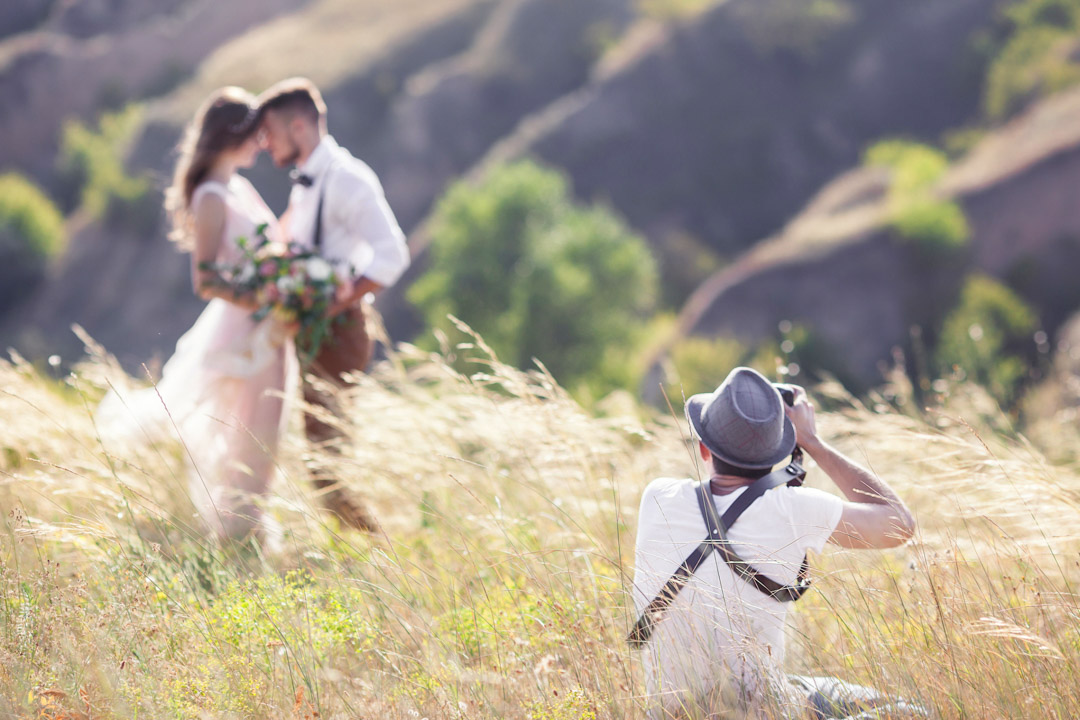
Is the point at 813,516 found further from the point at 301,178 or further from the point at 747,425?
the point at 301,178

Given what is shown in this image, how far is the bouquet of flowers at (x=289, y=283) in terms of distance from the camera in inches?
160

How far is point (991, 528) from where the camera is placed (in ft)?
9.20

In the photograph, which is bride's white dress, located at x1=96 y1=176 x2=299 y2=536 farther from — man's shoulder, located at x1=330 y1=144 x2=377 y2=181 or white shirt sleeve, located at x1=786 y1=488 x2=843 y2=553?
white shirt sleeve, located at x1=786 y1=488 x2=843 y2=553

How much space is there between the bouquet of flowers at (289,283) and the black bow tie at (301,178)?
316 mm

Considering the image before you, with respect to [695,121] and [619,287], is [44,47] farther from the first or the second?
[619,287]

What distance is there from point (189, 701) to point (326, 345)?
2.40 meters

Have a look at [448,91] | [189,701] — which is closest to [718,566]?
[189,701]

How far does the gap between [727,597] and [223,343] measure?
124 inches

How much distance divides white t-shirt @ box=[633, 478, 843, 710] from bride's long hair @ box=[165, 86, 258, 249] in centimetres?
317

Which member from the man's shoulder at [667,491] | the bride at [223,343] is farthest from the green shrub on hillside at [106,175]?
the man's shoulder at [667,491]

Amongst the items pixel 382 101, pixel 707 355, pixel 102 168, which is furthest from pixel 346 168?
pixel 102 168

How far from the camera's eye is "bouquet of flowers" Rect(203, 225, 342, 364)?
13.3 feet

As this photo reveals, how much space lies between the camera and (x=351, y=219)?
14.0 feet

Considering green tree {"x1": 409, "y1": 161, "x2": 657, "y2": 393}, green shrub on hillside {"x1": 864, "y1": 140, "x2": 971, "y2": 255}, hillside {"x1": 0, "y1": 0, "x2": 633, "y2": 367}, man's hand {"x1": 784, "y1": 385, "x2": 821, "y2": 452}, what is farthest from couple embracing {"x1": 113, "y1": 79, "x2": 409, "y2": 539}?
hillside {"x1": 0, "y1": 0, "x2": 633, "y2": 367}
